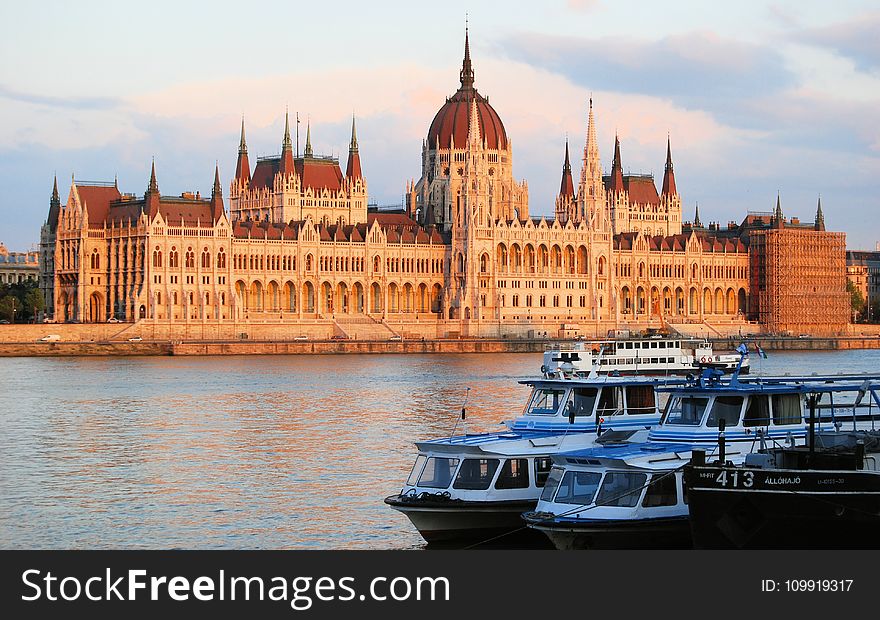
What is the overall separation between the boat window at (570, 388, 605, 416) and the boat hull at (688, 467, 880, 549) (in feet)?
31.4

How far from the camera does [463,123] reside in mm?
160250

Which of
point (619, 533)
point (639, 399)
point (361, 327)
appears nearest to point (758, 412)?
point (619, 533)

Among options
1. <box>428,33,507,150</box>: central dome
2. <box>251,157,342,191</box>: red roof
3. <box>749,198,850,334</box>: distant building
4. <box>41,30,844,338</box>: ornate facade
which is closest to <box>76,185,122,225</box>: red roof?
<box>41,30,844,338</box>: ornate facade

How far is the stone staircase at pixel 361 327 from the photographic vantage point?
13638cm

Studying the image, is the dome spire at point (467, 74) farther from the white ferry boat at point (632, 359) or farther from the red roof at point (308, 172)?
the white ferry boat at point (632, 359)

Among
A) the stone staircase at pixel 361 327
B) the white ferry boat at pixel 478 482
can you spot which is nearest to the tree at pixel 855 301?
the stone staircase at pixel 361 327

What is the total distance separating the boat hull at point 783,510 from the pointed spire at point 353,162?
13083 cm

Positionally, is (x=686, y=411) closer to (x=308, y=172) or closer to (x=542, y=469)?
(x=542, y=469)

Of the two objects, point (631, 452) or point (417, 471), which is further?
point (417, 471)

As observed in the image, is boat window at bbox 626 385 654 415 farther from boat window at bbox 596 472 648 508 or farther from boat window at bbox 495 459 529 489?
boat window at bbox 596 472 648 508

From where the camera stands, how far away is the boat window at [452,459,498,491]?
97.3 ft

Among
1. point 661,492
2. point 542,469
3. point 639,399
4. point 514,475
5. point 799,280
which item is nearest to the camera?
point 661,492

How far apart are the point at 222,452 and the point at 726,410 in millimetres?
19914
